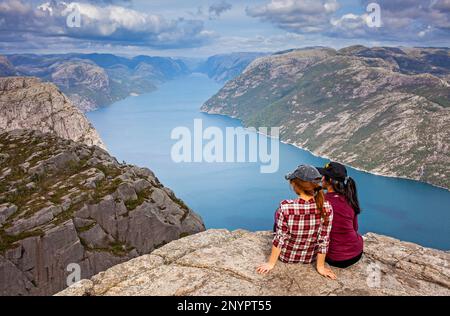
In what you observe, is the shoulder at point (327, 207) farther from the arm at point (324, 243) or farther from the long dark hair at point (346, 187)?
the long dark hair at point (346, 187)

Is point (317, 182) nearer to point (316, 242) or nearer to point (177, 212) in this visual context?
point (316, 242)

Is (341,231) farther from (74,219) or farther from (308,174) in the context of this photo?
(74,219)

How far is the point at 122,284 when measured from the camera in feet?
40.0

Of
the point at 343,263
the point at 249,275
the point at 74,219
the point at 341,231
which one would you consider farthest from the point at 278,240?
the point at 74,219

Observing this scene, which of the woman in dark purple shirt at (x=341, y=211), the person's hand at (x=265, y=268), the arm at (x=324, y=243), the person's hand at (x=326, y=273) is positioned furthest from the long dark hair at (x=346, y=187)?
the person's hand at (x=265, y=268)

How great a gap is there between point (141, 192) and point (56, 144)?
68303mm

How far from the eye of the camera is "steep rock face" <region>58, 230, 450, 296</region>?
1174 centimetres

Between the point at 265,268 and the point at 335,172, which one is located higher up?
the point at 335,172

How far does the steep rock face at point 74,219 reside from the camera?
362 feet

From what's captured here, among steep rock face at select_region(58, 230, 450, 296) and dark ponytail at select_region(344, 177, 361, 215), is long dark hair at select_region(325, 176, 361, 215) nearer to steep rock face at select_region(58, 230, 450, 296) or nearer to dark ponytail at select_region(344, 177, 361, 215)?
dark ponytail at select_region(344, 177, 361, 215)

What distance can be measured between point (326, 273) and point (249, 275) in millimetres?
2532

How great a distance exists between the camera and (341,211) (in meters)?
13.0

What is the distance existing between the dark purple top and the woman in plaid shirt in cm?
46
